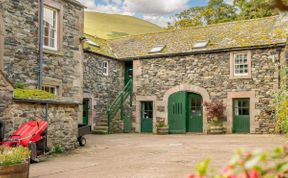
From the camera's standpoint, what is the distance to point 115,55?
75.7 feet

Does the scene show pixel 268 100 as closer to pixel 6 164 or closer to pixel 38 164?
pixel 38 164

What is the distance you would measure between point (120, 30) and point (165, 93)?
189ft

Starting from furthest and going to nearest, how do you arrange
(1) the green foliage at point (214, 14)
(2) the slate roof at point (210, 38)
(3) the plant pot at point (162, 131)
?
(1) the green foliage at point (214, 14)
(3) the plant pot at point (162, 131)
(2) the slate roof at point (210, 38)

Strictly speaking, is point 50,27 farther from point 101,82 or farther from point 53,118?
point 101,82

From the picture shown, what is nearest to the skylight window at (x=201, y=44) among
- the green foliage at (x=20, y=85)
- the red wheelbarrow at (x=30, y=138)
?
the green foliage at (x=20, y=85)

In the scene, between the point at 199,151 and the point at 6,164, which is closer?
the point at 6,164

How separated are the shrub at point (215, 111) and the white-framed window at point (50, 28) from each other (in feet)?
28.3

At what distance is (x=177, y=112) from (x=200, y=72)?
2686 mm

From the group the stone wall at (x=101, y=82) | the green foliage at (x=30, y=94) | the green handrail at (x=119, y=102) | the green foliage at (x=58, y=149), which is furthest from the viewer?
the green handrail at (x=119, y=102)

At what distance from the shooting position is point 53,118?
37.9 ft

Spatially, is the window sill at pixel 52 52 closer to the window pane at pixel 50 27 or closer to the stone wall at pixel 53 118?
the window pane at pixel 50 27

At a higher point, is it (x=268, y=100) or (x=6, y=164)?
(x=268, y=100)

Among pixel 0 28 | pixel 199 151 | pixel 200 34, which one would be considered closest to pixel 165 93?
pixel 200 34

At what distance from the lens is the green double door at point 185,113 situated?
66.9 ft
